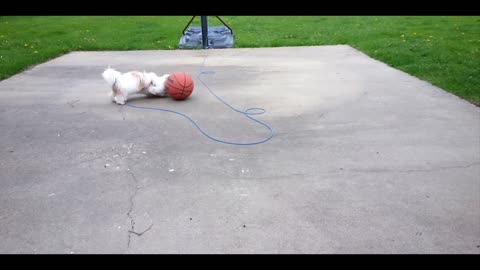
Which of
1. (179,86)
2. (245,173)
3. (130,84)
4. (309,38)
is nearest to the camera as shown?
(245,173)

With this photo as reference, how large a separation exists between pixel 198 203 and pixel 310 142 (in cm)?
156

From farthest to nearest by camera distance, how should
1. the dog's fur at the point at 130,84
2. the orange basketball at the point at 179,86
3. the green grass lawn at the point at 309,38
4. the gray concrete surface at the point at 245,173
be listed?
1. the green grass lawn at the point at 309,38
2. the orange basketball at the point at 179,86
3. the dog's fur at the point at 130,84
4. the gray concrete surface at the point at 245,173

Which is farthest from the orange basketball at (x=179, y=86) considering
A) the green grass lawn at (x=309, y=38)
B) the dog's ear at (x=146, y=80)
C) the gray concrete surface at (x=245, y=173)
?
the green grass lawn at (x=309, y=38)

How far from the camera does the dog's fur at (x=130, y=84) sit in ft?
18.0

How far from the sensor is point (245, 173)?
355cm

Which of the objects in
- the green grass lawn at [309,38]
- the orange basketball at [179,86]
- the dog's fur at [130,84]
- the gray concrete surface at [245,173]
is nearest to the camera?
the gray concrete surface at [245,173]

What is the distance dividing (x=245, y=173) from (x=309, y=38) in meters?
8.64

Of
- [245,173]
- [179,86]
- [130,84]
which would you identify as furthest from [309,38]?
[245,173]

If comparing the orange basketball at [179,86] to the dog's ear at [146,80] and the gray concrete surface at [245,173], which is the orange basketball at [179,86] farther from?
the dog's ear at [146,80]

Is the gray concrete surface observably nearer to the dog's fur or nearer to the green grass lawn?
the dog's fur

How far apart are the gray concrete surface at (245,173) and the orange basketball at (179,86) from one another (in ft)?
0.45

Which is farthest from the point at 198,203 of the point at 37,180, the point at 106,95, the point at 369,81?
the point at 369,81

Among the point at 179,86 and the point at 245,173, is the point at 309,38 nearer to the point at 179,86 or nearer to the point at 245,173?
the point at 179,86

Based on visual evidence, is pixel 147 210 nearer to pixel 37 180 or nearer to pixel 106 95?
pixel 37 180
